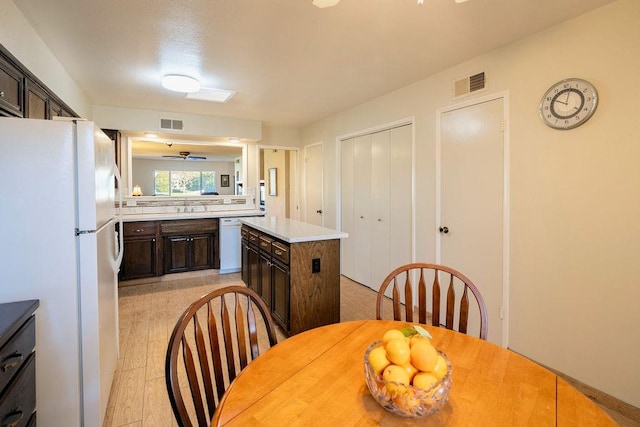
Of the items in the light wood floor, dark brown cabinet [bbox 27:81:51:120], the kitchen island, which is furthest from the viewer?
the kitchen island

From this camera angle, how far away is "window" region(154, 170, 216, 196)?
5109mm

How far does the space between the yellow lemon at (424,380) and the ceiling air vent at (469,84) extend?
256 centimetres

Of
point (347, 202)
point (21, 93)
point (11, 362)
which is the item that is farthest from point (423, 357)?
point (347, 202)

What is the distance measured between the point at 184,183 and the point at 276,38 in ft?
12.3

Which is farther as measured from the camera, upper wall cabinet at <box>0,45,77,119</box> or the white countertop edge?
the white countertop edge

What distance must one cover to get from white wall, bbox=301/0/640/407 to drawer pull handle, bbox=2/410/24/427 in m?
2.91

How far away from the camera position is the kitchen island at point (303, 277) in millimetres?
2520

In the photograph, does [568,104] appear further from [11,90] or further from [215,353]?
[11,90]

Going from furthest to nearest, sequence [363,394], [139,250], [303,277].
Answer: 1. [139,250]
2. [303,277]
3. [363,394]

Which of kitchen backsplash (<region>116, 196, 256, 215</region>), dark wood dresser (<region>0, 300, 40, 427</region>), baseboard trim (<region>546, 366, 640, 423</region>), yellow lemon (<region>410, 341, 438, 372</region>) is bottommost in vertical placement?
baseboard trim (<region>546, 366, 640, 423</region>)

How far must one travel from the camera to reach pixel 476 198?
271cm

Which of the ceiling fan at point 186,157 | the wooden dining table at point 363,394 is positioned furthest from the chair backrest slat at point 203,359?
the ceiling fan at point 186,157

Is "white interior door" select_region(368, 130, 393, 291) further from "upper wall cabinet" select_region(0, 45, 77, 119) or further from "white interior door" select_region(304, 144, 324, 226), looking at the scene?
"upper wall cabinet" select_region(0, 45, 77, 119)

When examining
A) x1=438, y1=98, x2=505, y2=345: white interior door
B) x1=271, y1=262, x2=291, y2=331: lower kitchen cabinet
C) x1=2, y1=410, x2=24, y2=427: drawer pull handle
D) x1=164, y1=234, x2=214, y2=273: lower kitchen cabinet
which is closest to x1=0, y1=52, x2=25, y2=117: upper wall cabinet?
x1=2, y1=410, x2=24, y2=427: drawer pull handle
